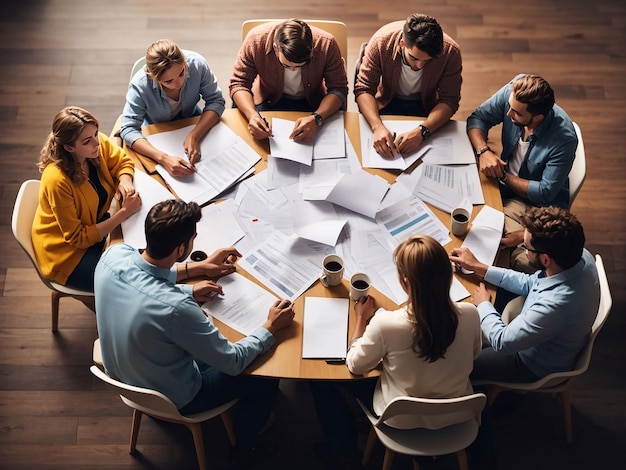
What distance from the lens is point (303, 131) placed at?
10.1 ft

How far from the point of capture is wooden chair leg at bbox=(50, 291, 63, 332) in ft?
10.8

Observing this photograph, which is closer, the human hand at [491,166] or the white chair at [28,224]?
the white chair at [28,224]

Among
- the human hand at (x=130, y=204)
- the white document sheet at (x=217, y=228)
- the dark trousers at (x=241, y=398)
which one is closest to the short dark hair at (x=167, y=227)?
the white document sheet at (x=217, y=228)

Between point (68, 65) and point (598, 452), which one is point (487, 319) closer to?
point (598, 452)

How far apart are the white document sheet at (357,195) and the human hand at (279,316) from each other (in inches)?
21.8

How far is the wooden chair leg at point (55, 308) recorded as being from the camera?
3.28m

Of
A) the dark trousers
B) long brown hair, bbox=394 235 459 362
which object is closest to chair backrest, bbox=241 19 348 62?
long brown hair, bbox=394 235 459 362

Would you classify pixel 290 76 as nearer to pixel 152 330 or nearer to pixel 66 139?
pixel 66 139

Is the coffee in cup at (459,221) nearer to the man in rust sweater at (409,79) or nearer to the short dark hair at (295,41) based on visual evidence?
the man in rust sweater at (409,79)

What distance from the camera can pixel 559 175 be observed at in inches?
119

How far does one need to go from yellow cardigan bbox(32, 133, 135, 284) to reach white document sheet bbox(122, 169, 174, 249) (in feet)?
0.24

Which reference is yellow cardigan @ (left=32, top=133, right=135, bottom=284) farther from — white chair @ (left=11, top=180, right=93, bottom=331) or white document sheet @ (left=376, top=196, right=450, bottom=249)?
white document sheet @ (left=376, top=196, right=450, bottom=249)

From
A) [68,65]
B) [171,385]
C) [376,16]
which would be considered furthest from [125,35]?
[171,385]

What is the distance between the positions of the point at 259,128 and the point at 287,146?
0.15 meters
